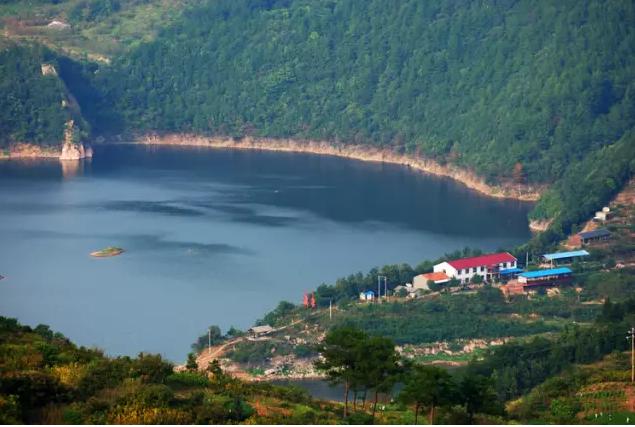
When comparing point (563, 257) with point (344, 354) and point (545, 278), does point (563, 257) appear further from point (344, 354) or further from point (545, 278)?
point (344, 354)

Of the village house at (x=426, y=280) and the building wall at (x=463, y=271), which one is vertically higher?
the building wall at (x=463, y=271)

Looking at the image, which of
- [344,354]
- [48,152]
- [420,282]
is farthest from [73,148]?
[344,354]

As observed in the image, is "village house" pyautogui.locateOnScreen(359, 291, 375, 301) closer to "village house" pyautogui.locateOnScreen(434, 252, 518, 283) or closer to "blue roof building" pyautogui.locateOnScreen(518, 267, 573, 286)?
"village house" pyautogui.locateOnScreen(434, 252, 518, 283)

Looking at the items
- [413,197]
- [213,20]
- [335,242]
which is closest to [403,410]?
[335,242]

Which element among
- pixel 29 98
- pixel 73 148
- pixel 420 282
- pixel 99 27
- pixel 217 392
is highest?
pixel 99 27

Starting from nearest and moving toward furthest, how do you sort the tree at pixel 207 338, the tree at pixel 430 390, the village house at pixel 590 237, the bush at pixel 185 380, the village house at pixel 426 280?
the tree at pixel 430 390, the bush at pixel 185 380, the tree at pixel 207 338, the village house at pixel 426 280, the village house at pixel 590 237

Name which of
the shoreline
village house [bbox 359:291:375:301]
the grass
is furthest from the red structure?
the grass

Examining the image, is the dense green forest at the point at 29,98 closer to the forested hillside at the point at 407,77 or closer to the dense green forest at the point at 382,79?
the dense green forest at the point at 382,79

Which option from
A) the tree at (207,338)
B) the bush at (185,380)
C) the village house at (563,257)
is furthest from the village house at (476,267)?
the bush at (185,380)
